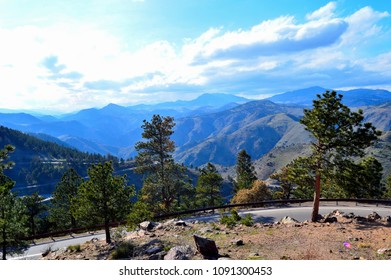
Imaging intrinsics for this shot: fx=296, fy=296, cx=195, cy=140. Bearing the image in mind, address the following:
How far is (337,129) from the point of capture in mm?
24000

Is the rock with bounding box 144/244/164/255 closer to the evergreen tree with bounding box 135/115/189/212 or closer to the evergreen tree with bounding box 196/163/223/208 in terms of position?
the evergreen tree with bounding box 135/115/189/212

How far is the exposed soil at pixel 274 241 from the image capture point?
15.0 metres

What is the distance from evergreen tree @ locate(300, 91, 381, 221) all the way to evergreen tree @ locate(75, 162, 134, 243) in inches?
657

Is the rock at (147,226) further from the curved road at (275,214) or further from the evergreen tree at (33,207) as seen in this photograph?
the evergreen tree at (33,207)

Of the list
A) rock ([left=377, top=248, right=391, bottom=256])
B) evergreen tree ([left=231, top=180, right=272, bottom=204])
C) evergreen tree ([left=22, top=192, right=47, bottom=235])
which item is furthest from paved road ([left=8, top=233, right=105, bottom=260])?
rock ([left=377, top=248, right=391, bottom=256])

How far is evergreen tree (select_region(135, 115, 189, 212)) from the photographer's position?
1559 inches

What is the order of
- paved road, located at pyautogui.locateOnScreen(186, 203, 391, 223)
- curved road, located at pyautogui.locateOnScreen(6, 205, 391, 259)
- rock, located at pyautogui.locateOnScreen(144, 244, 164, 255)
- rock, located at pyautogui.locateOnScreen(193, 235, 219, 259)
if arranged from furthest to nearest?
paved road, located at pyautogui.locateOnScreen(186, 203, 391, 223), curved road, located at pyautogui.locateOnScreen(6, 205, 391, 259), rock, located at pyautogui.locateOnScreen(144, 244, 164, 255), rock, located at pyautogui.locateOnScreen(193, 235, 219, 259)

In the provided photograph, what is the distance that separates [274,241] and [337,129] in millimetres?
11363

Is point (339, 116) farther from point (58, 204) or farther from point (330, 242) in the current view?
point (58, 204)

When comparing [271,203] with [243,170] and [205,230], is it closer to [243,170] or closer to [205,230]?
[205,230]

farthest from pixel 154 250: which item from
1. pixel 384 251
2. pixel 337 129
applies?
pixel 337 129

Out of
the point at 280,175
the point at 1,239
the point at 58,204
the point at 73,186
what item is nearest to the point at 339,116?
the point at 1,239

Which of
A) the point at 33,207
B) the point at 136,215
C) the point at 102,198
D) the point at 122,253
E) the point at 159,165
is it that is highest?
the point at 159,165

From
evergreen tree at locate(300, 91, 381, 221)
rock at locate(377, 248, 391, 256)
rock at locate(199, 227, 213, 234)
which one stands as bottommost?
rock at locate(199, 227, 213, 234)
